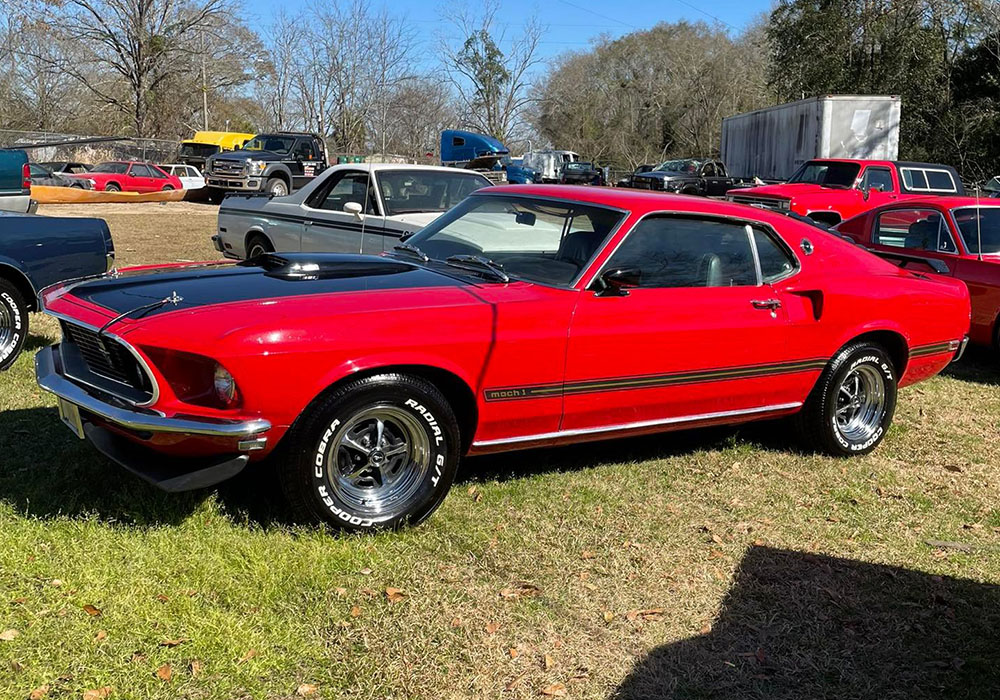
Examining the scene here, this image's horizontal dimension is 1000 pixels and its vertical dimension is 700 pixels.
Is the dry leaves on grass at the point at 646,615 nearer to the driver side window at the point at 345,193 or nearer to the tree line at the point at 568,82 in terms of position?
the driver side window at the point at 345,193

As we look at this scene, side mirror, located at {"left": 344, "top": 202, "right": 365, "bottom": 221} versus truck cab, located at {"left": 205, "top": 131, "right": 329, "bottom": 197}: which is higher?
truck cab, located at {"left": 205, "top": 131, "right": 329, "bottom": 197}

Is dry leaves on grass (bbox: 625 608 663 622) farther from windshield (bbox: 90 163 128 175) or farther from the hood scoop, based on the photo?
windshield (bbox: 90 163 128 175)

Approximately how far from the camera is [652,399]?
4887 mm

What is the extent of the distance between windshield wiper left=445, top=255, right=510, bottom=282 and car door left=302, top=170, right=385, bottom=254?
13.6 feet

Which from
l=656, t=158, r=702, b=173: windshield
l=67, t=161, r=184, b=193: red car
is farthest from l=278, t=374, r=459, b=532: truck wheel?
l=656, t=158, r=702, b=173: windshield

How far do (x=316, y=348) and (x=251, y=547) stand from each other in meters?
0.89

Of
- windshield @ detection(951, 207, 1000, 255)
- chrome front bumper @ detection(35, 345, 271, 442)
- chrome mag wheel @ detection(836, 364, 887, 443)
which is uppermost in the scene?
windshield @ detection(951, 207, 1000, 255)

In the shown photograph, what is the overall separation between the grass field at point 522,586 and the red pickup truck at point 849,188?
1069cm

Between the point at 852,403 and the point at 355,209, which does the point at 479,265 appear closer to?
the point at 852,403

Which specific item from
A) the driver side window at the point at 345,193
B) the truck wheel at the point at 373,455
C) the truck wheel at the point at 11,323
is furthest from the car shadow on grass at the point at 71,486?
the driver side window at the point at 345,193

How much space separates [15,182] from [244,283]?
660 centimetres

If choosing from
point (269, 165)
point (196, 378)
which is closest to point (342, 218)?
point (196, 378)

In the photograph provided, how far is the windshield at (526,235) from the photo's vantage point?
488 cm

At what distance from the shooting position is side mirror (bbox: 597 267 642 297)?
4637mm
